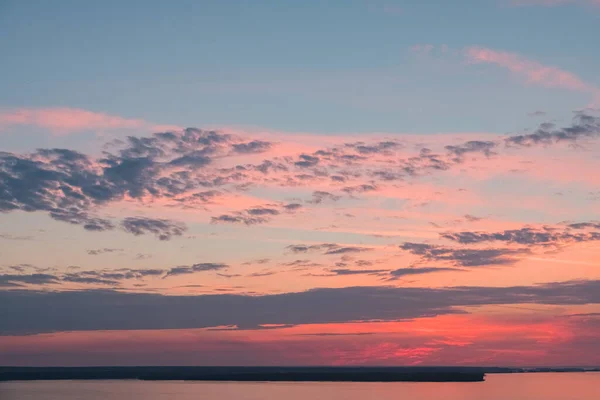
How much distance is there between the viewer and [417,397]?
129375 mm

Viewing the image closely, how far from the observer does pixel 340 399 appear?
121375mm

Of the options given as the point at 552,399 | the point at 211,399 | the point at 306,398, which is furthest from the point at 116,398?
the point at 552,399

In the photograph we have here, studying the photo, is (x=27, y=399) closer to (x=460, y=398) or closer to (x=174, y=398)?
(x=174, y=398)

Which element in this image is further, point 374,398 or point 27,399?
point 374,398

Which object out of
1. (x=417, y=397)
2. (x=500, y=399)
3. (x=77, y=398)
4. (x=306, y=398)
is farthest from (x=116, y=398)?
(x=500, y=399)

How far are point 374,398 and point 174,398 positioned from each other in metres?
33.7

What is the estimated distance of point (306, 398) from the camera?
12344 centimetres

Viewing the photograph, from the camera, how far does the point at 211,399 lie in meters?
121

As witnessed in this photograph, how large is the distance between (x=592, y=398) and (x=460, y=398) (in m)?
23.0

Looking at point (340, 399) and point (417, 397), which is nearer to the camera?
point (340, 399)

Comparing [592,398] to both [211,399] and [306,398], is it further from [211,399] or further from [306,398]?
[211,399]

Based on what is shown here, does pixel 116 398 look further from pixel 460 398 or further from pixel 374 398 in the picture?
pixel 460 398

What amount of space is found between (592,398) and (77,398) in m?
87.2

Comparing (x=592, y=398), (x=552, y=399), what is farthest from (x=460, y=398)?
(x=592, y=398)
